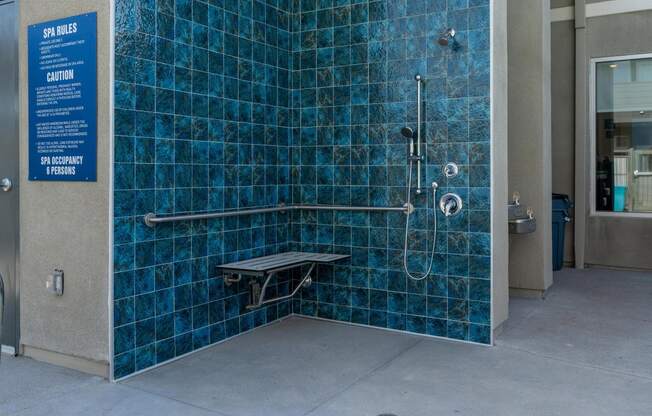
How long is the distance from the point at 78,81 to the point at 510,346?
307 centimetres

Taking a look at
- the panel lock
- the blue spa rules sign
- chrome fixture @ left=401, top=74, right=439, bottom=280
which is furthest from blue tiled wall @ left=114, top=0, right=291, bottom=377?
chrome fixture @ left=401, top=74, right=439, bottom=280

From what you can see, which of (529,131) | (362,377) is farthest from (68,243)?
(529,131)

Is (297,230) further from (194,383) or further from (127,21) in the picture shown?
(127,21)

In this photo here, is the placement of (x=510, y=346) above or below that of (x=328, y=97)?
below

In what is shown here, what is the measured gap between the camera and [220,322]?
3.98 meters

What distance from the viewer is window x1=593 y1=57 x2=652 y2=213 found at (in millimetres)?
6801

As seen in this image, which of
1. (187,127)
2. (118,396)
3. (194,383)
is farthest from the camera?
(187,127)

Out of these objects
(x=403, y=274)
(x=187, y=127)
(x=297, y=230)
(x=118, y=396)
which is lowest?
(x=118, y=396)

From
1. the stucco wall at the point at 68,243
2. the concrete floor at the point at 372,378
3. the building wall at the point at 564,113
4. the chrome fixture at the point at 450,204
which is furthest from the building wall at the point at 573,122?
the stucco wall at the point at 68,243

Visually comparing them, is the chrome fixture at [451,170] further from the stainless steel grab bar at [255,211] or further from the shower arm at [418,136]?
the stainless steel grab bar at [255,211]

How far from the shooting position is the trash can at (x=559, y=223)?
646 cm

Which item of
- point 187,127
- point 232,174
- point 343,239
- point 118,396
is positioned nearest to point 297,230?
point 343,239

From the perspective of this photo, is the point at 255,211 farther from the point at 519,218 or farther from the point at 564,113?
the point at 564,113

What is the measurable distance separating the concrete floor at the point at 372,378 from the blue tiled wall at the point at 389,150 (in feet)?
0.90
